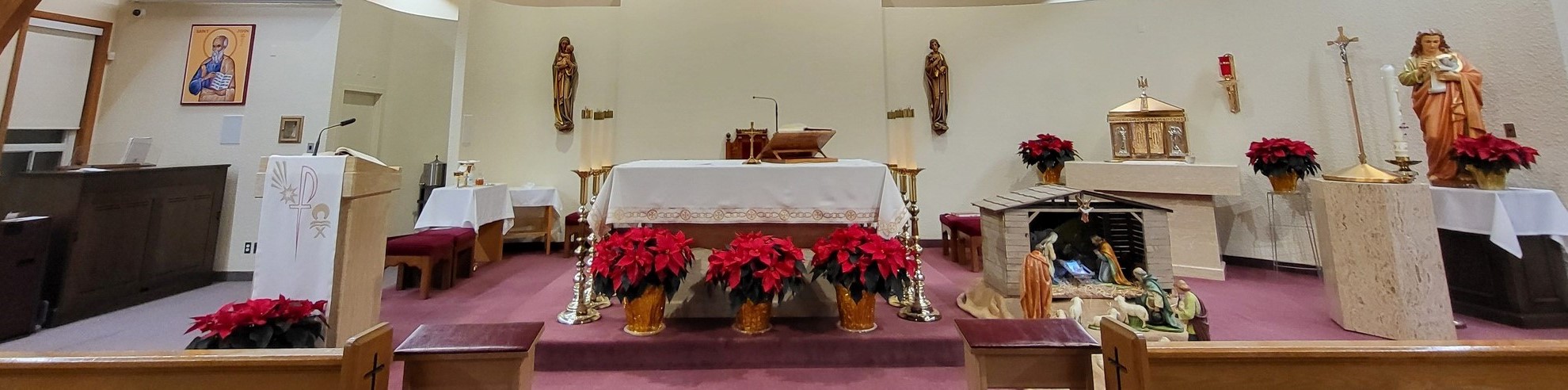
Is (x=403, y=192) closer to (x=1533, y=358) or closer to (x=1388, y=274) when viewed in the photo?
(x=1533, y=358)

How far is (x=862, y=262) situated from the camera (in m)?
2.26

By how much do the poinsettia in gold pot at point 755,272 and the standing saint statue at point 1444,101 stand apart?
14.2 feet

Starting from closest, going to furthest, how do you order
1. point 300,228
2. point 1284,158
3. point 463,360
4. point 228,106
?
point 463,360 → point 300,228 → point 1284,158 → point 228,106

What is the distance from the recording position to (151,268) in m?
3.69

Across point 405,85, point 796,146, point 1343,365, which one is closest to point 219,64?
point 405,85

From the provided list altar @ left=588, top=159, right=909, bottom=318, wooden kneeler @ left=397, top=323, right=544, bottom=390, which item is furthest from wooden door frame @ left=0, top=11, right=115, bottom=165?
wooden kneeler @ left=397, top=323, right=544, bottom=390

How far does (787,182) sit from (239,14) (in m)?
5.73

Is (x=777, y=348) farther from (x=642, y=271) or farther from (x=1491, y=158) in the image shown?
(x=1491, y=158)

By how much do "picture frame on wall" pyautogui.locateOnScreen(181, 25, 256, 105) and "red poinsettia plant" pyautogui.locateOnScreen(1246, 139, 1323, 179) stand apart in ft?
29.3

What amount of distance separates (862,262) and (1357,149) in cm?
473

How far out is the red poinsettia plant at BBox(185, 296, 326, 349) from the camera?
58.6 inches

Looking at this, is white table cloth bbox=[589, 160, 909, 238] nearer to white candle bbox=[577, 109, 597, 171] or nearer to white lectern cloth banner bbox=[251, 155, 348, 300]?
white candle bbox=[577, 109, 597, 171]

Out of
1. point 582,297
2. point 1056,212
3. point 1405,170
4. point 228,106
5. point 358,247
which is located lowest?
point 582,297

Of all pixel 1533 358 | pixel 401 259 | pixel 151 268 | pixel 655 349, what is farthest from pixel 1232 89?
pixel 151 268
